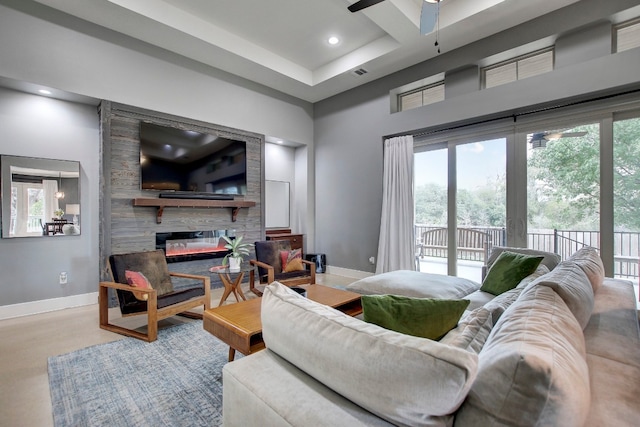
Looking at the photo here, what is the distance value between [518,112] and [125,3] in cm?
494

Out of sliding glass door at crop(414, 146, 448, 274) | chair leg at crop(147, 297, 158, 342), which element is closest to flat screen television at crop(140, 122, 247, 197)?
chair leg at crop(147, 297, 158, 342)

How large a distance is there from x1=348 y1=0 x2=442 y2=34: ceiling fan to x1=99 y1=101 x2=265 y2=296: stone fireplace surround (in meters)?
2.99

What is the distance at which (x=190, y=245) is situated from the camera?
4.67 m

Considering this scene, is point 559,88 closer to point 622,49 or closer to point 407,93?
point 622,49

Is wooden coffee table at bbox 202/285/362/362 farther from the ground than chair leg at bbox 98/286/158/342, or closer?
farther from the ground

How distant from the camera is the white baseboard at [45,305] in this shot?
3.40 meters

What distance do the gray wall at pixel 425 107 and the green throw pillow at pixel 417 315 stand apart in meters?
3.62

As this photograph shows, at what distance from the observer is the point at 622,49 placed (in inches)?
129

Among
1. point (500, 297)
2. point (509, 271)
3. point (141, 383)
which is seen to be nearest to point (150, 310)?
point (141, 383)

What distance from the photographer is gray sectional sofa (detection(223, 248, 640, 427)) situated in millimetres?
684

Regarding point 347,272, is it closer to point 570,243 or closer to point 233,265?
point 233,265

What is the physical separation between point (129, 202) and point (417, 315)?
13.7ft

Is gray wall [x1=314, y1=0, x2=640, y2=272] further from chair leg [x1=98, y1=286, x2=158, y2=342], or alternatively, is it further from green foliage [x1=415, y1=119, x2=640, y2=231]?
chair leg [x1=98, y1=286, x2=158, y2=342]

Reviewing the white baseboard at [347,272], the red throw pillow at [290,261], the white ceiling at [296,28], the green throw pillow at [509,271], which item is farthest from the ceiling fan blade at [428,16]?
the white baseboard at [347,272]
